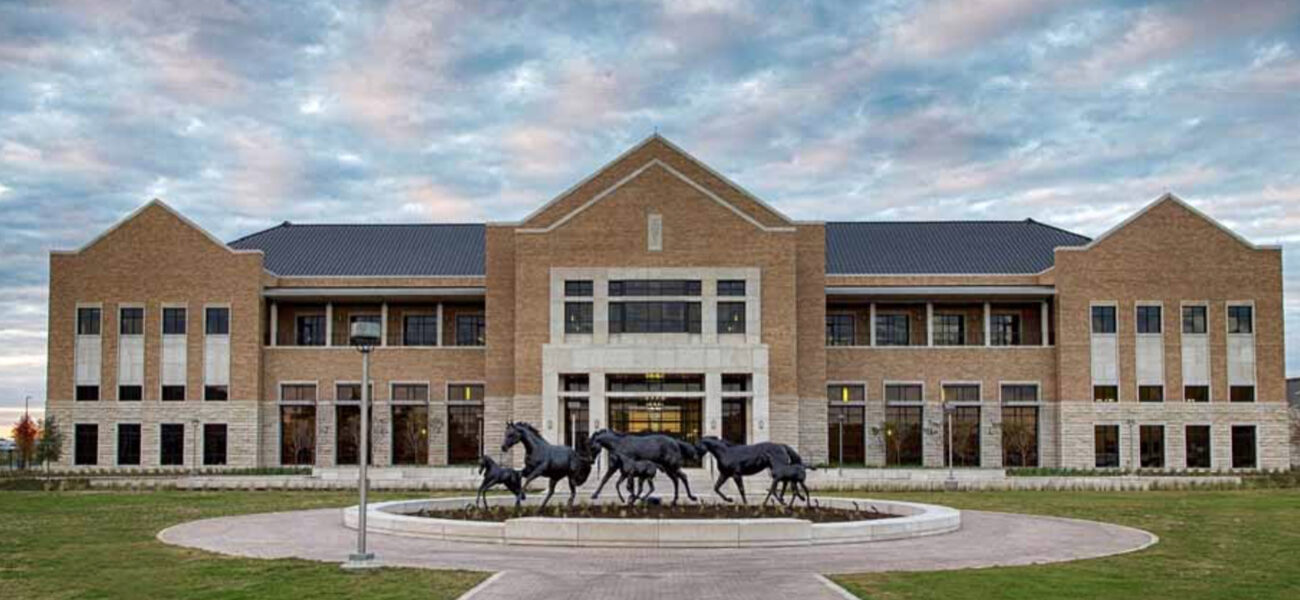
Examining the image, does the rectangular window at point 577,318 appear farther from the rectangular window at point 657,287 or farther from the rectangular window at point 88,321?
the rectangular window at point 88,321

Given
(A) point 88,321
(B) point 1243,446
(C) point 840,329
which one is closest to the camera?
(B) point 1243,446

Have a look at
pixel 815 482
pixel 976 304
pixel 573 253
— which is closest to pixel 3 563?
pixel 815 482

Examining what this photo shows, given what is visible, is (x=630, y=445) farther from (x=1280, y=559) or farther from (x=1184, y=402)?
(x=1184, y=402)

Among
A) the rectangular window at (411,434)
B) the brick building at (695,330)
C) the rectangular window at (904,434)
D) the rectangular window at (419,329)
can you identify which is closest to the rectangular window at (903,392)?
the brick building at (695,330)

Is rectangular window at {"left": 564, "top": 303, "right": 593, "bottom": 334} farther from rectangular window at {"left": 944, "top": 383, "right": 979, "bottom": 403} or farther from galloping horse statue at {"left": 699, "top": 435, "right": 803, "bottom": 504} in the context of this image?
galloping horse statue at {"left": 699, "top": 435, "right": 803, "bottom": 504}

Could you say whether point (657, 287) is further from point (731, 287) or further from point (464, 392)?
point (464, 392)

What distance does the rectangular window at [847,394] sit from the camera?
64812mm

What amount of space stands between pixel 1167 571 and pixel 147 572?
51.6 ft

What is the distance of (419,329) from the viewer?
222 ft

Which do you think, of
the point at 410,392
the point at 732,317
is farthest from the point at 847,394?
the point at 410,392

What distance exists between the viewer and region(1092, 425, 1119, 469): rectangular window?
206 feet

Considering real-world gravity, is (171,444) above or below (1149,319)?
below

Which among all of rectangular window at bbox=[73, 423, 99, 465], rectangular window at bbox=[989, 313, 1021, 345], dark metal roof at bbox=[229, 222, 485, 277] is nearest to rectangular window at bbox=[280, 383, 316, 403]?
dark metal roof at bbox=[229, 222, 485, 277]

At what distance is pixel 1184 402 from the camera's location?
6334 cm
